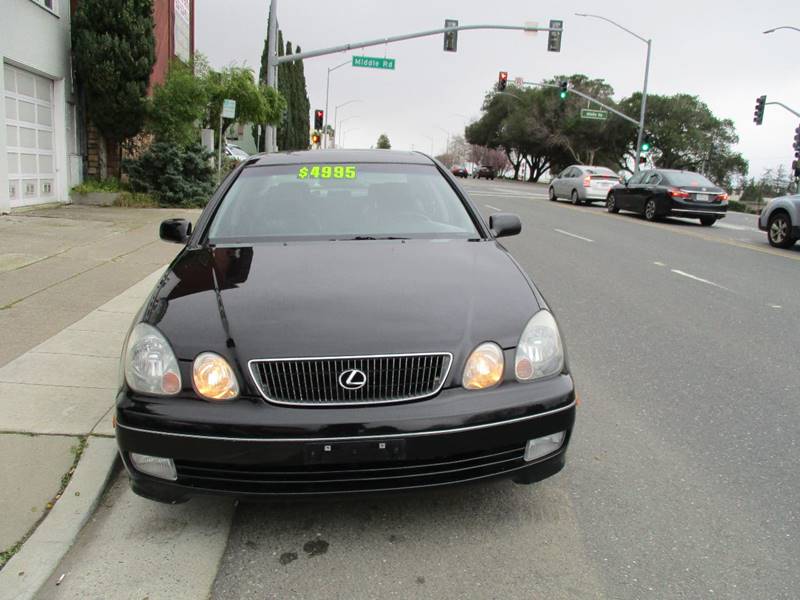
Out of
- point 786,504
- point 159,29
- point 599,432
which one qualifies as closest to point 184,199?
point 159,29

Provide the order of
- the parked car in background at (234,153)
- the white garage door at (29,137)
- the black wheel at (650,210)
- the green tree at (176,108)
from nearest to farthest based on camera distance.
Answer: the white garage door at (29,137)
the green tree at (176,108)
the black wheel at (650,210)
the parked car in background at (234,153)

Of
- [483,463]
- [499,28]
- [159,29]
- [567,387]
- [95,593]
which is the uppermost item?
[499,28]

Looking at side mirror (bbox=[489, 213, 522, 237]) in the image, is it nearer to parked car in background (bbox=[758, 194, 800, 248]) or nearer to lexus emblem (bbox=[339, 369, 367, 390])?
lexus emblem (bbox=[339, 369, 367, 390])

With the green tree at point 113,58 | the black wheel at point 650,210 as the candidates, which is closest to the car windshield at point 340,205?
the green tree at point 113,58

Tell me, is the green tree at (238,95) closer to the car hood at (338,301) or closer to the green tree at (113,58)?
the green tree at (113,58)

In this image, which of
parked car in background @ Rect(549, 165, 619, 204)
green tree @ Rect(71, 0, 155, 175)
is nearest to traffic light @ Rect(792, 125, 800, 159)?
parked car in background @ Rect(549, 165, 619, 204)

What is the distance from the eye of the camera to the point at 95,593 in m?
2.57

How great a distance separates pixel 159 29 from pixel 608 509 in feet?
62.5

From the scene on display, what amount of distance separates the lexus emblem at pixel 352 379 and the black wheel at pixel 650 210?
18.9 metres

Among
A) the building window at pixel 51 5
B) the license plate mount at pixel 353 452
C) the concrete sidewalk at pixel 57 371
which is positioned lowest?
the concrete sidewalk at pixel 57 371

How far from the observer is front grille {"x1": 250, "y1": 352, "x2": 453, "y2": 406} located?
8.58 feet

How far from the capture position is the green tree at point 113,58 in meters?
14.6

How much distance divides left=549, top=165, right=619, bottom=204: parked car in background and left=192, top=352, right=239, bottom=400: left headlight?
24.8 meters

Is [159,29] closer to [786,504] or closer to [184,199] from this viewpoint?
[184,199]
